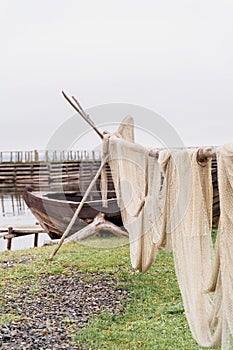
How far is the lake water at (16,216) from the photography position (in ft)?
43.7

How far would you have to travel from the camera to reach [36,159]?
37.3 m

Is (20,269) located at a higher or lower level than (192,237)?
lower

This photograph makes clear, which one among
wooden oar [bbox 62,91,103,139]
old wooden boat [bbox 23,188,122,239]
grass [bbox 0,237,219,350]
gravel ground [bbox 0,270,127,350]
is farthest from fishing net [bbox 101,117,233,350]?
old wooden boat [bbox 23,188,122,239]

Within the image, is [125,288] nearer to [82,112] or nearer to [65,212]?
Result: [82,112]

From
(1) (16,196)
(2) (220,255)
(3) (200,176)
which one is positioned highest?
(3) (200,176)

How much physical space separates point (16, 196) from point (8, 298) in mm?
25116

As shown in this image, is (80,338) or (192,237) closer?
(192,237)

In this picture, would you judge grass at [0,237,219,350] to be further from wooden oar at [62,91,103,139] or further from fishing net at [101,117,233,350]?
wooden oar at [62,91,103,139]

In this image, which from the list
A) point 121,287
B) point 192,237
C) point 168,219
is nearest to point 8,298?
point 121,287

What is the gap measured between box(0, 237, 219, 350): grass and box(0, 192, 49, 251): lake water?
3.47m

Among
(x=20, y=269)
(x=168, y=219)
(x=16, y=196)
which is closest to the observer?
(x=168, y=219)

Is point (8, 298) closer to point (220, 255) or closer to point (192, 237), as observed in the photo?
point (192, 237)

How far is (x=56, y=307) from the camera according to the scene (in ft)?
19.2

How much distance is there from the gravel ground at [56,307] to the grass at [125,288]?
0.07 m
